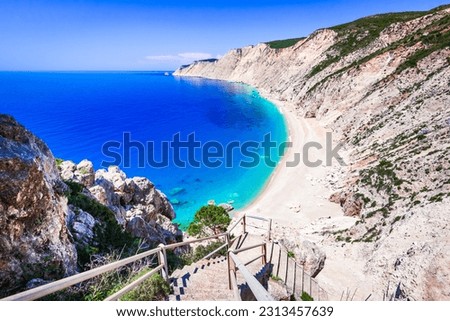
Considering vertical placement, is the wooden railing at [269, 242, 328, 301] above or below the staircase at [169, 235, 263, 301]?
below

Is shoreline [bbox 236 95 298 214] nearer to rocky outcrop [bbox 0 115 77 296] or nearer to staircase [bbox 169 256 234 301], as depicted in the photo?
staircase [bbox 169 256 234 301]

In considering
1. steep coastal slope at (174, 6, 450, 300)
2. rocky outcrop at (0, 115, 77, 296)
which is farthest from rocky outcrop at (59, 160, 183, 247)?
steep coastal slope at (174, 6, 450, 300)

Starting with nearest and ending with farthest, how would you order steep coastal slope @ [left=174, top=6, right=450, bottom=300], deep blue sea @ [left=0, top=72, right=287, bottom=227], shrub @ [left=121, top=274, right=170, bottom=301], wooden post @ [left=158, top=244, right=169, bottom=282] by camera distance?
shrub @ [left=121, top=274, right=170, bottom=301] → wooden post @ [left=158, top=244, right=169, bottom=282] → steep coastal slope @ [left=174, top=6, right=450, bottom=300] → deep blue sea @ [left=0, top=72, right=287, bottom=227]

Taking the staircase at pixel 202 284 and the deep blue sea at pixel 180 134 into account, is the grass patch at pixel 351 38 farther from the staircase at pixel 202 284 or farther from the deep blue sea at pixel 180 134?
the staircase at pixel 202 284

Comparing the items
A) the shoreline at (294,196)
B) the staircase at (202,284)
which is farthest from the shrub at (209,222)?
the staircase at (202,284)

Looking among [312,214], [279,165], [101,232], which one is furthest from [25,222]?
[279,165]

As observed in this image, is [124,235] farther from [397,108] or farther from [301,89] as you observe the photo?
[301,89]

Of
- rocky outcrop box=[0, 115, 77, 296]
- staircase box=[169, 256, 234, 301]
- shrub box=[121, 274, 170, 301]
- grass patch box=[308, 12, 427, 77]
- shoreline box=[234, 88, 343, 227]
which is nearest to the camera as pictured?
shrub box=[121, 274, 170, 301]
